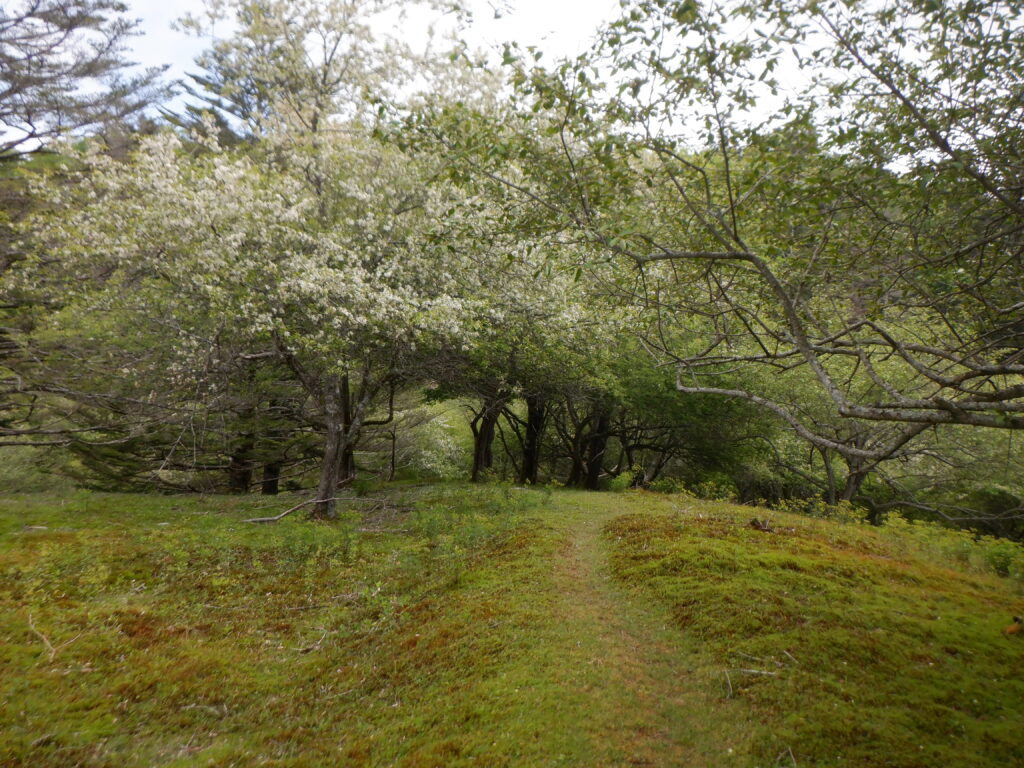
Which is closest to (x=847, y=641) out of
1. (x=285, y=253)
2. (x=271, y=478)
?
(x=285, y=253)

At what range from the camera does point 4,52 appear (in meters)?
12.3

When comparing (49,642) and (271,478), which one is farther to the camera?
(271,478)

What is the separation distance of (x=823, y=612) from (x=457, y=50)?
7707 millimetres

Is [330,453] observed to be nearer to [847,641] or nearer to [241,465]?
[241,465]

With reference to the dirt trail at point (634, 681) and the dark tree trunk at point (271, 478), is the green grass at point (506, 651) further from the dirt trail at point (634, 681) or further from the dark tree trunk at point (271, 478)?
the dark tree trunk at point (271, 478)

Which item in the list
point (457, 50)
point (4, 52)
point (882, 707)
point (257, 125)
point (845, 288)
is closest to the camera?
point (882, 707)

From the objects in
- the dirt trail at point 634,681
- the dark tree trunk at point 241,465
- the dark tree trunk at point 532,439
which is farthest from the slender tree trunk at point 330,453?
the dark tree trunk at point 532,439

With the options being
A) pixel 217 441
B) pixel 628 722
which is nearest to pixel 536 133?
pixel 628 722

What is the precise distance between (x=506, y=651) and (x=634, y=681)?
147 cm

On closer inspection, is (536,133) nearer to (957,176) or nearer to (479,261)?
(957,176)

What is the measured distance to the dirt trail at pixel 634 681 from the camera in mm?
4461

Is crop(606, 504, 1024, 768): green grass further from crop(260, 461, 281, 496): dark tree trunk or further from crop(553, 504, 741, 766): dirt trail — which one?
crop(260, 461, 281, 496): dark tree trunk

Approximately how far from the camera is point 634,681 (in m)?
5.52

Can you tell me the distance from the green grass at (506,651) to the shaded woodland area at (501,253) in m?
1.85
